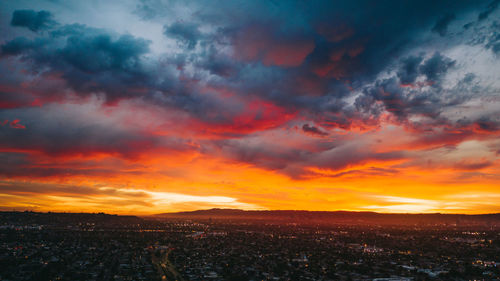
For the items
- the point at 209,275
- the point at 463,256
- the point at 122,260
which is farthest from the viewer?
the point at 463,256

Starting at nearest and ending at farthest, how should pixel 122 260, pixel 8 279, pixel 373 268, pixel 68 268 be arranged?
pixel 8 279 < pixel 68 268 < pixel 373 268 < pixel 122 260

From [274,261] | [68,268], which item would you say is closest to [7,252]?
[68,268]

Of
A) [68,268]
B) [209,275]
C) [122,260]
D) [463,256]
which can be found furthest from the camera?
[463,256]

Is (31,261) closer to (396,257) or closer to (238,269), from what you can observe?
(238,269)

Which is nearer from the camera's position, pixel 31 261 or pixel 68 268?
pixel 68 268

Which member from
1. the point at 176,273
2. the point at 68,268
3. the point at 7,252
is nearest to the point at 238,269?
the point at 176,273

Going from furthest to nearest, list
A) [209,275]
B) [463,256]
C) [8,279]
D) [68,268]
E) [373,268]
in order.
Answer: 1. [463,256]
2. [373,268]
3. [68,268]
4. [209,275]
5. [8,279]

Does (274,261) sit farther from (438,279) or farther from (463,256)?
(463,256)

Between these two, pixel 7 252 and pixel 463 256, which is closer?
pixel 7 252
